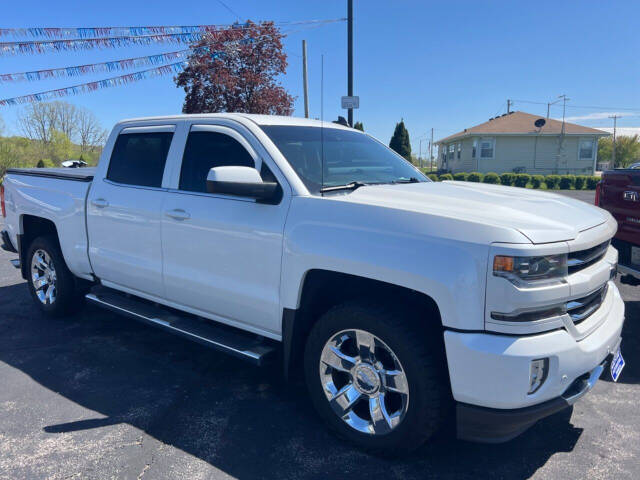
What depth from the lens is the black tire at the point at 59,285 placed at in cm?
491

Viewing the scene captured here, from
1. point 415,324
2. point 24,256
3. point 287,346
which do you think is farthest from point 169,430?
point 24,256

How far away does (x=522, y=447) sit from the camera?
295cm

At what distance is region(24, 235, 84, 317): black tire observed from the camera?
16.1 ft

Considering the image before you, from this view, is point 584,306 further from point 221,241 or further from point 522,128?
point 522,128

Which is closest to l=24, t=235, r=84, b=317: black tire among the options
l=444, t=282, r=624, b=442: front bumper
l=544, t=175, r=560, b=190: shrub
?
l=444, t=282, r=624, b=442: front bumper

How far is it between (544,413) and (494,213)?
39.4 inches

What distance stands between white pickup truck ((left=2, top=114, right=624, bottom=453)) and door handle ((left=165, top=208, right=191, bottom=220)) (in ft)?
0.04

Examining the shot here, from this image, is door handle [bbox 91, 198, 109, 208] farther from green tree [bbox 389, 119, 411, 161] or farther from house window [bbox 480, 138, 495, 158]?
house window [bbox 480, 138, 495, 158]

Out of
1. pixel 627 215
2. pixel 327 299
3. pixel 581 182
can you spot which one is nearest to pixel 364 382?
pixel 327 299

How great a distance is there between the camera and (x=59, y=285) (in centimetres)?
496

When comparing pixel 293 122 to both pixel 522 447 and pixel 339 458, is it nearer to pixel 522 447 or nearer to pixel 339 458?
pixel 339 458

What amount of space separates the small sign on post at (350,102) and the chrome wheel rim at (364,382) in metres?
6.15

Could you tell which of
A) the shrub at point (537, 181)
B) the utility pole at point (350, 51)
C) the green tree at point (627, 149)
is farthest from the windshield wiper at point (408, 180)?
the green tree at point (627, 149)

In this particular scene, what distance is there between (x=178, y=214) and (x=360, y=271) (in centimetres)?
159
